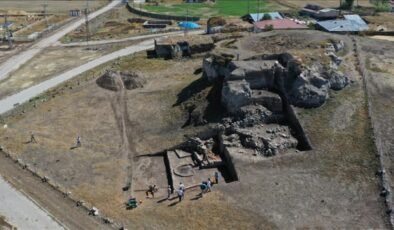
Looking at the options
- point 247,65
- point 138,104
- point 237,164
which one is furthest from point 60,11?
point 237,164

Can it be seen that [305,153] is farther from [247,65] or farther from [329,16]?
[329,16]

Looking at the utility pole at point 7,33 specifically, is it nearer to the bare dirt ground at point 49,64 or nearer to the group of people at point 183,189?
the bare dirt ground at point 49,64

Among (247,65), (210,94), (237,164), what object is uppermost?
(247,65)

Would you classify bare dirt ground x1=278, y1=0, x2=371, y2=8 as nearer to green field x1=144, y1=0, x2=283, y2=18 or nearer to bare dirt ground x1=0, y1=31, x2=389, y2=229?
green field x1=144, y1=0, x2=283, y2=18

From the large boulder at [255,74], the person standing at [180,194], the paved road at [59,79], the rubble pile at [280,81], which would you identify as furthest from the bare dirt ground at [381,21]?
the person standing at [180,194]

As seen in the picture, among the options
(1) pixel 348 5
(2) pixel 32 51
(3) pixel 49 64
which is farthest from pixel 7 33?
(1) pixel 348 5

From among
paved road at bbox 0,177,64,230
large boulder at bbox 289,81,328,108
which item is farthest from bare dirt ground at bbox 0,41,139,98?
large boulder at bbox 289,81,328,108

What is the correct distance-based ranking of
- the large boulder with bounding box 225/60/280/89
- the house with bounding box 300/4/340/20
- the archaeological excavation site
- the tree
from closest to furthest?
the archaeological excavation site, the large boulder with bounding box 225/60/280/89, the house with bounding box 300/4/340/20, the tree

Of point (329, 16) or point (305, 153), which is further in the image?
point (329, 16)
